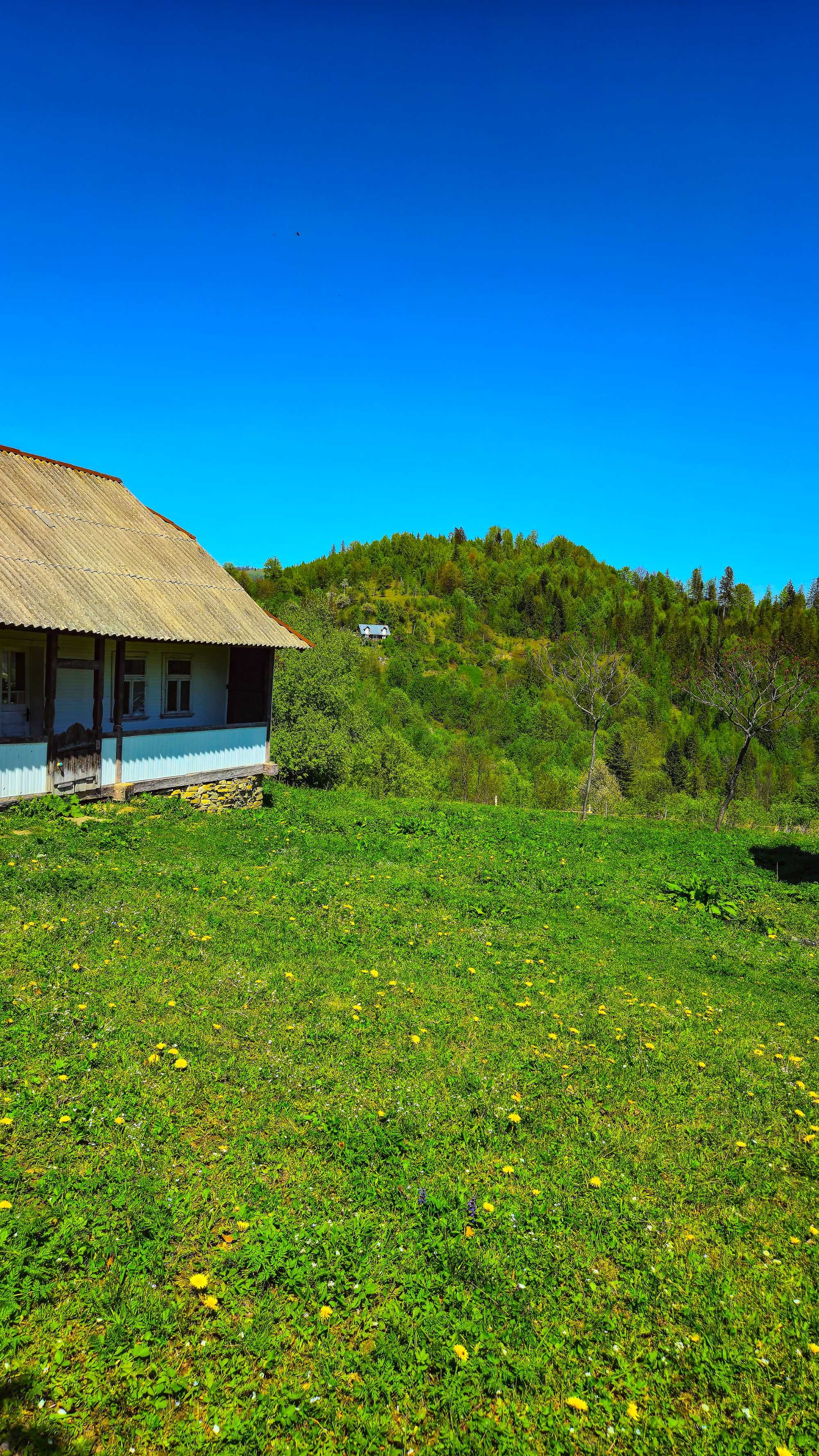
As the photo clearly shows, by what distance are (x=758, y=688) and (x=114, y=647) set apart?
70.4ft

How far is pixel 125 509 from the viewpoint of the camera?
19.3 meters

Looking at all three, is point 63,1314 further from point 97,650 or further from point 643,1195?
point 97,650

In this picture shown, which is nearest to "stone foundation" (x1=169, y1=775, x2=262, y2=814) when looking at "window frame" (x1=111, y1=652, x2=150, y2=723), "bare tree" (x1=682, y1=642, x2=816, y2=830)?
"window frame" (x1=111, y1=652, x2=150, y2=723)

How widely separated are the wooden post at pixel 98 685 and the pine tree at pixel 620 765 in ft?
284

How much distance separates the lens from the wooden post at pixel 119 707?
15383 millimetres

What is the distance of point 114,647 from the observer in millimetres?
17141

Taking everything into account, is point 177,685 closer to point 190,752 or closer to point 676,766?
point 190,752

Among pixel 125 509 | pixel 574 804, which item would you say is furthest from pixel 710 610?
pixel 125 509

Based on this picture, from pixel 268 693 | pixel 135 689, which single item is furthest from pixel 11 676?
pixel 268 693

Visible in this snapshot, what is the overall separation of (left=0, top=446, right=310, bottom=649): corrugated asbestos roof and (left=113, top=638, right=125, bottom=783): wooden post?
2.64 ft

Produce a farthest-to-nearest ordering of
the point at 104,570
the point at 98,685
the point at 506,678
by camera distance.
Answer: the point at 506,678 < the point at 104,570 < the point at 98,685

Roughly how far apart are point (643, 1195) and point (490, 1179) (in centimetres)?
110

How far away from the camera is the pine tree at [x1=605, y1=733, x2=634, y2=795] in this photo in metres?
97.2

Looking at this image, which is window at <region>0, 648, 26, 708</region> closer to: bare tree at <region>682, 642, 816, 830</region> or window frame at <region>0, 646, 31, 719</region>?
window frame at <region>0, 646, 31, 719</region>
